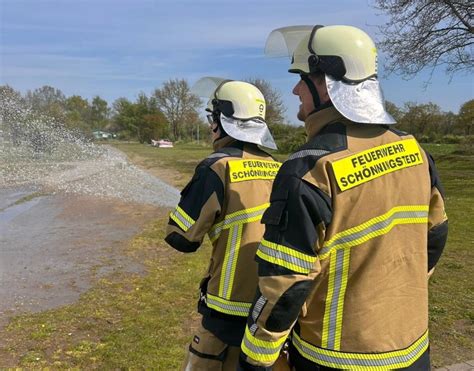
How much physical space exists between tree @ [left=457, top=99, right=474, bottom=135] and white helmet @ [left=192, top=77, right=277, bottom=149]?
1684 inches

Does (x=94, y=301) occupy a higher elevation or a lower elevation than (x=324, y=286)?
lower

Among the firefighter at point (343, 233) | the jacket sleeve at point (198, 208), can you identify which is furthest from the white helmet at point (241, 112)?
the firefighter at point (343, 233)

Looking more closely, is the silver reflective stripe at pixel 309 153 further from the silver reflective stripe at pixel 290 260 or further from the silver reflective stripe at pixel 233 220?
the silver reflective stripe at pixel 233 220

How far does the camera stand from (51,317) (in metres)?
5.58

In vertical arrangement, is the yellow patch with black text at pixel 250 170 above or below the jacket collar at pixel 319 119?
below

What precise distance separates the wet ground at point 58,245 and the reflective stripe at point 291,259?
188 inches

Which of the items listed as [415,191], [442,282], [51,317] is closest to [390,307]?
[415,191]

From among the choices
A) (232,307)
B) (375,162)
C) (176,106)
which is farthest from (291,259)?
(176,106)

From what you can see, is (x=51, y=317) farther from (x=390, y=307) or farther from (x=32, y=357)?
(x=390, y=307)

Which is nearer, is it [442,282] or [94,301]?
[94,301]

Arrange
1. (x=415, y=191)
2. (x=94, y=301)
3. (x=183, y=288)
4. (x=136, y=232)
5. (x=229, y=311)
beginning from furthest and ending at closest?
(x=136, y=232) < (x=183, y=288) < (x=94, y=301) < (x=229, y=311) < (x=415, y=191)

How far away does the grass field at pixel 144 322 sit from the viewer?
4590 millimetres

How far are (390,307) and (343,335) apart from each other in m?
0.24

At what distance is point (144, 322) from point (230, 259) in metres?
2.93
